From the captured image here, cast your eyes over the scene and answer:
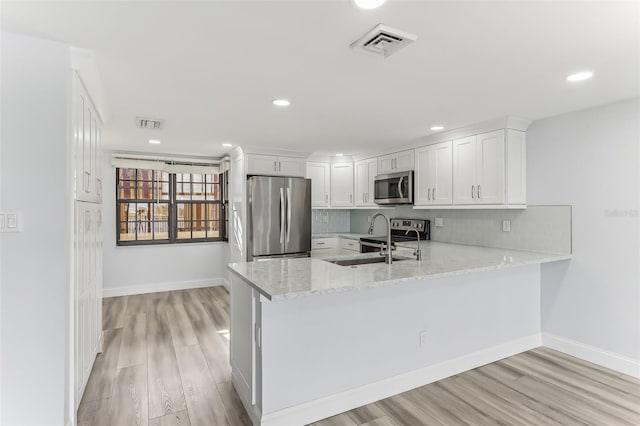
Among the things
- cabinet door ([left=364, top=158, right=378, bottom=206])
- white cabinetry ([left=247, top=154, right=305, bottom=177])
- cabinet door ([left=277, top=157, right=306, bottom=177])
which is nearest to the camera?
white cabinetry ([left=247, top=154, right=305, bottom=177])

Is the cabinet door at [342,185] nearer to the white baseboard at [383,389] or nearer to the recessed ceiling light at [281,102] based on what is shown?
the recessed ceiling light at [281,102]

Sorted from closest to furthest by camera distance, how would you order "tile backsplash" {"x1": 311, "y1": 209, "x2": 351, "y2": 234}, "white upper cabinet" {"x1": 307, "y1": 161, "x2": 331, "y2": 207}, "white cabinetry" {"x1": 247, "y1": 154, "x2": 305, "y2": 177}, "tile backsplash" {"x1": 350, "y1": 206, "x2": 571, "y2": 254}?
"tile backsplash" {"x1": 350, "y1": 206, "x2": 571, "y2": 254}, "white cabinetry" {"x1": 247, "y1": 154, "x2": 305, "y2": 177}, "white upper cabinet" {"x1": 307, "y1": 161, "x2": 331, "y2": 207}, "tile backsplash" {"x1": 311, "y1": 209, "x2": 351, "y2": 234}

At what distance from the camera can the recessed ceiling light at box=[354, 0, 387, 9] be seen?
143 cm

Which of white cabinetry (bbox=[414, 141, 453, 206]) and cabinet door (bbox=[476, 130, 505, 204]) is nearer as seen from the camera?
cabinet door (bbox=[476, 130, 505, 204])

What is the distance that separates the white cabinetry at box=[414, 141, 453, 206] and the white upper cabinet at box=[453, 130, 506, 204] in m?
0.08

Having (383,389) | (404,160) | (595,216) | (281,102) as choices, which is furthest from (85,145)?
(595,216)

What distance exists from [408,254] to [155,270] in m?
4.22

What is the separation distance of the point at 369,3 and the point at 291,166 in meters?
3.59

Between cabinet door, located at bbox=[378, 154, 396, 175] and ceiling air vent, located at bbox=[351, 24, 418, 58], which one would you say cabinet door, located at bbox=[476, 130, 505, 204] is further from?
ceiling air vent, located at bbox=[351, 24, 418, 58]

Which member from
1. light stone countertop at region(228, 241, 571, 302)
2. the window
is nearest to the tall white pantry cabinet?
light stone countertop at region(228, 241, 571, 302)

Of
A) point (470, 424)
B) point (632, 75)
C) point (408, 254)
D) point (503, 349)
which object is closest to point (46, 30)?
point (408, 254)

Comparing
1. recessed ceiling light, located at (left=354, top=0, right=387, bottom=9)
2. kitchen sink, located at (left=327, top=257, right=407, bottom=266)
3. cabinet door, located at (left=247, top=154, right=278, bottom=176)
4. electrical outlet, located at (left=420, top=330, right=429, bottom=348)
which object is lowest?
electrical outlet, located at (left=420, top=330, right=429, bottom=348)

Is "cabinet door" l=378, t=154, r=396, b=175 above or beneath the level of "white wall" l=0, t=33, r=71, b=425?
above

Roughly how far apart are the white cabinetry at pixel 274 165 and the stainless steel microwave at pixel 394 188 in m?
1.15
